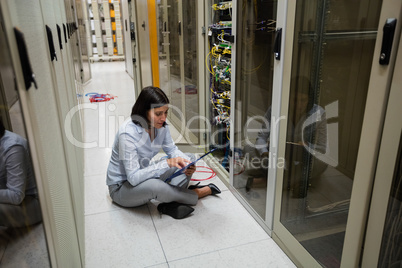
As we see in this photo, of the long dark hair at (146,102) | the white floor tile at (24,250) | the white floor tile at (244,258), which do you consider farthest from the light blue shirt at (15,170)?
the long dark hair at (146,102)

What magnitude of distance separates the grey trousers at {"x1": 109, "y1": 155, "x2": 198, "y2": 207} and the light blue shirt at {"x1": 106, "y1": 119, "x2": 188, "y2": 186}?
0.05 m

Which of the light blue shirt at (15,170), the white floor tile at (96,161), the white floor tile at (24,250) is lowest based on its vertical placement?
the white floor tile at (96,161)

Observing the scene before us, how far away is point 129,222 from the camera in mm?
2209

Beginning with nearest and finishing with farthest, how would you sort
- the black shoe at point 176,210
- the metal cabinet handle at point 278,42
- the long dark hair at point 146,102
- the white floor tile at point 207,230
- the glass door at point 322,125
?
1. the glass door at point 322,125
2. the metal cabinet handle at point 278,42
3. the white floor tile at point 207,230
4. the long dark hair at point 146,102
5. the black shoe at point 176,210

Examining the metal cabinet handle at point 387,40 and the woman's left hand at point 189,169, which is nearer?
the metal cabinet handle at point 387,40

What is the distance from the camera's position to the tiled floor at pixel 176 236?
184cm

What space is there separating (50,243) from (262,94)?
175 cm

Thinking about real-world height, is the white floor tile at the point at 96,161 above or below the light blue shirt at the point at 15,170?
below

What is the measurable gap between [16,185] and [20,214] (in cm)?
10

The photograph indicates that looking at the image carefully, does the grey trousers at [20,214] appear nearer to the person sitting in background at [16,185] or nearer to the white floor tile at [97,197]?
the person sitting in background at [16,185]

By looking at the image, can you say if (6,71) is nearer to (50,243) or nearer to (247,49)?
(50,243)

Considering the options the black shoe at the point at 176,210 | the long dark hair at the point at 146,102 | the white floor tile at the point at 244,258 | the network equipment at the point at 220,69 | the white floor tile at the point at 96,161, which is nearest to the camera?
the white floor tile at the point at 244,258

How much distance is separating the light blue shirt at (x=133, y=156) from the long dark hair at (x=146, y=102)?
0.07 m

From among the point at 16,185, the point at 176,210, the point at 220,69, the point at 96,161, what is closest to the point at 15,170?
the point at 16,185
